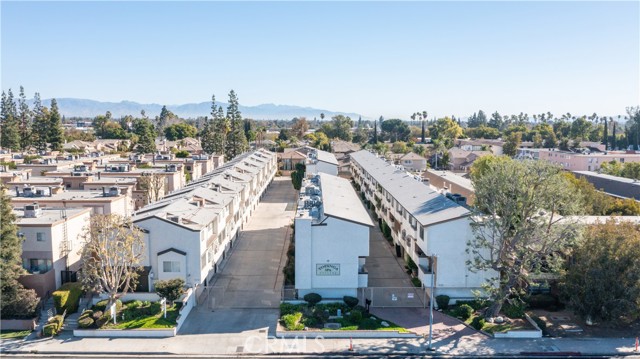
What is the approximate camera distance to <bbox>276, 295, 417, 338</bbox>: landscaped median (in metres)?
27.3

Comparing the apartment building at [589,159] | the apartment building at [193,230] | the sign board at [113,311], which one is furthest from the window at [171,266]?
the apartment building at [589,159]

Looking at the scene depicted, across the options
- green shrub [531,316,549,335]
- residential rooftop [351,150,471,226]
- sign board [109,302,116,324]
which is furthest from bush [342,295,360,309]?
sign board [109,302,116,324]

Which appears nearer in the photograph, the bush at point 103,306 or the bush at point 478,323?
the bush at point 478,323

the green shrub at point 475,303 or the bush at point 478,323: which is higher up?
the green shrub at point 475,303

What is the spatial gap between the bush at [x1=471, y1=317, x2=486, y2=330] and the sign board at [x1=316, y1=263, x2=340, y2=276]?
8.41 meters

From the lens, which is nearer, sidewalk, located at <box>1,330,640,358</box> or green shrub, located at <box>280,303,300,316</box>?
sidewalk, located at <box>1,330,640,358</box>

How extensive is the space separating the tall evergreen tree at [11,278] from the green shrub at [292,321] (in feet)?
46.4

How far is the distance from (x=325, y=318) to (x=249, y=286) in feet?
26.8

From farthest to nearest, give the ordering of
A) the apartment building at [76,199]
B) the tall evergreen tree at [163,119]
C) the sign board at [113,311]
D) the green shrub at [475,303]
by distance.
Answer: the tall evergreen tree at [163,119] → the apartment building at [76,199] → the green shrub at [475,303] → the sign board at [113,311]

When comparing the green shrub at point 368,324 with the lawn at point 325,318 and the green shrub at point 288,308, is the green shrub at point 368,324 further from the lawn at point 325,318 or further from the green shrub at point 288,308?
the green shrub at point 288,308

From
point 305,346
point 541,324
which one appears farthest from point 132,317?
point 541,324

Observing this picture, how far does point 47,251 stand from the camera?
31.6 meters

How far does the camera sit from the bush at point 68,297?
94.1 feet

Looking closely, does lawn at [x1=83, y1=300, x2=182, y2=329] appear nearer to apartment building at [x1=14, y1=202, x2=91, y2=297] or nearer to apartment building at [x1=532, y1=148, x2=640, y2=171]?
apartment building at [x1=14, y1=202, x2=91, y2=297]
